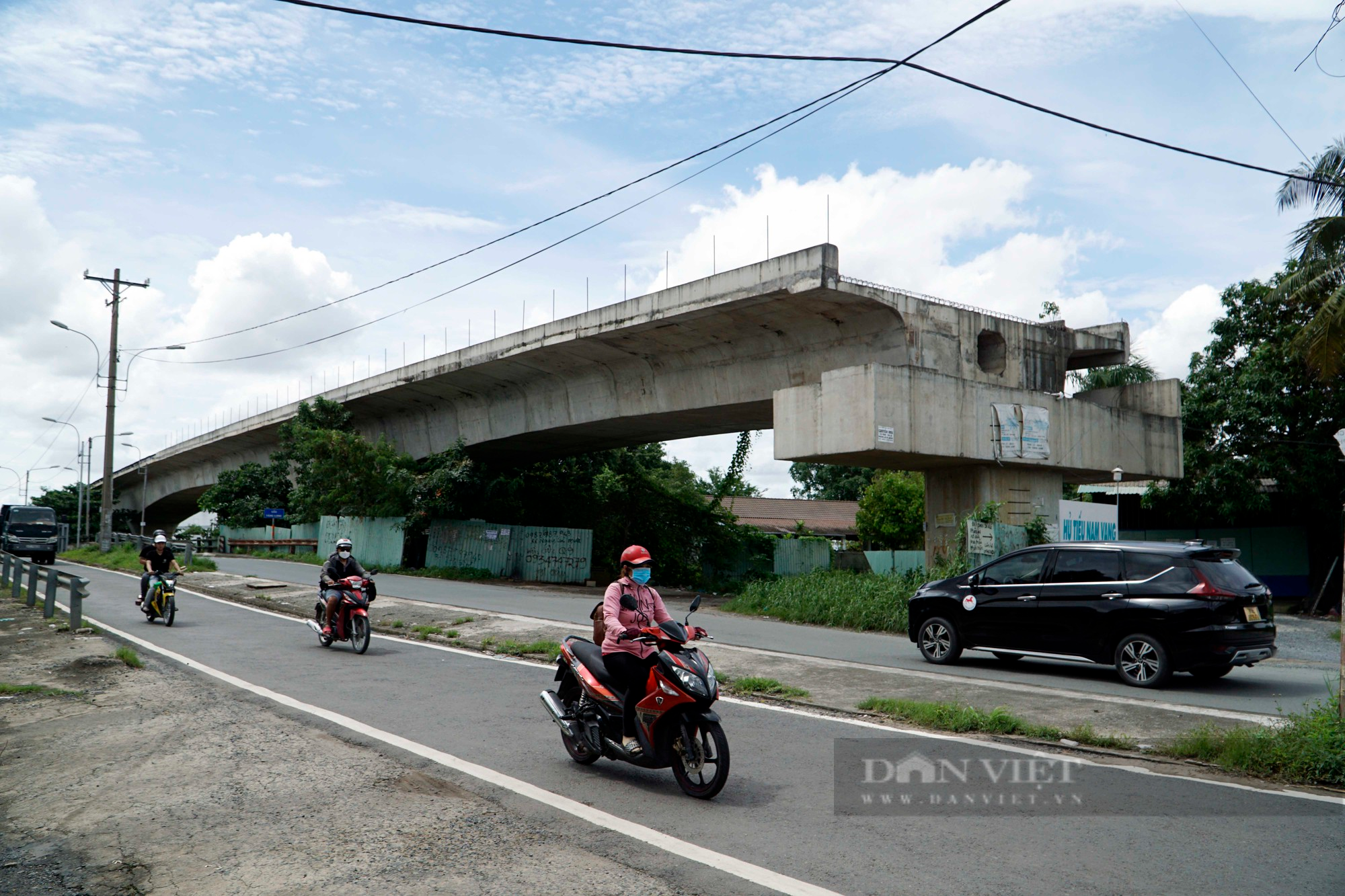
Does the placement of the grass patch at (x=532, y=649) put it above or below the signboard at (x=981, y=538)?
below

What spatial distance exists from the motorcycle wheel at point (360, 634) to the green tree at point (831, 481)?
174 feet

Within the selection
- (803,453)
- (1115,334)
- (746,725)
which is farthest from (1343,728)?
(1115,334)

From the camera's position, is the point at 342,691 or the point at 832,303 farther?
the point at 832,303

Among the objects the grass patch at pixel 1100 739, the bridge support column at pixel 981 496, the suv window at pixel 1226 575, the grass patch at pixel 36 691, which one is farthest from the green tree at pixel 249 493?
the grass patch at pixel 1100 739

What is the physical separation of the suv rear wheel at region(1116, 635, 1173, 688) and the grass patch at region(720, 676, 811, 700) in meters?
3.81

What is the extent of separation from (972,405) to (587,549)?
49.8ft

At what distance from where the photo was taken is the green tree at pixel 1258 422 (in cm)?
2531

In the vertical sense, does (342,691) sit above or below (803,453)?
below

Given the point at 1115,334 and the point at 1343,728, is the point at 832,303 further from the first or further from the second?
the point at 1343,728

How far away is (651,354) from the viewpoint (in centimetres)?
2375

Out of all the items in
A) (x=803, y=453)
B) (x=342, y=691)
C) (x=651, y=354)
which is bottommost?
(x=342, y=691)

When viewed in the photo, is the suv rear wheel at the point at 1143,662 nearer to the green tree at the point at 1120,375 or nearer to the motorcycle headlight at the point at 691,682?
the motorcycle headlight at the point at 691,682

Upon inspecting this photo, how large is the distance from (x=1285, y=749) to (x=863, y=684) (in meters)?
→ 4.61

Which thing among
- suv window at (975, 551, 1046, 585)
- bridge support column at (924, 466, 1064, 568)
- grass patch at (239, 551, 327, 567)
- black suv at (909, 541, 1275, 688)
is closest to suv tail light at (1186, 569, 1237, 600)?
black suv at (909, 541, 1275, 688)
